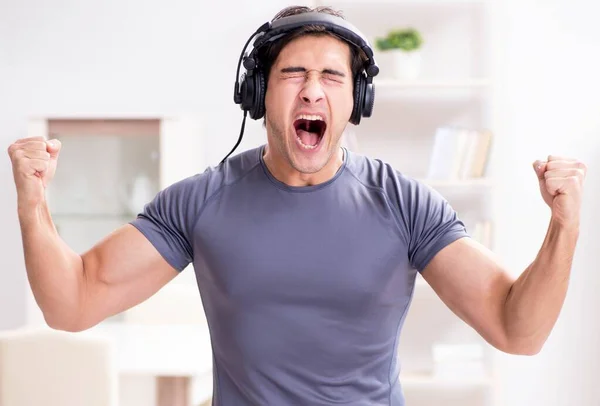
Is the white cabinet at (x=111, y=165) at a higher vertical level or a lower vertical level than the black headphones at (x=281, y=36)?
lower

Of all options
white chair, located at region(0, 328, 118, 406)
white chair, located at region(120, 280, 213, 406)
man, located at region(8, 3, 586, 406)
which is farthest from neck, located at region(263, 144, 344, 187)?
white chair, located at region(120, 280, 213, 406)

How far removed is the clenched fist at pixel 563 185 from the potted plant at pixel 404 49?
251cm

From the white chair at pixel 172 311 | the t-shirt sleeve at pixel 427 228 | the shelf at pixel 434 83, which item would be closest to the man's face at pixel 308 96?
the t-shirt sleeve at pixel 427 228

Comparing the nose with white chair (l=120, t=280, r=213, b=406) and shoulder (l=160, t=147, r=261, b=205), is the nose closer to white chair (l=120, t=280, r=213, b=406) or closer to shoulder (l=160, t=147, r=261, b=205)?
shoulder (l=160, t=147, r=261, b=205)

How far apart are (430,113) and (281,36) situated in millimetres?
2614

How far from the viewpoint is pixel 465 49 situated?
4109 millimetres

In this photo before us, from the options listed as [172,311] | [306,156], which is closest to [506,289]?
[306,156]

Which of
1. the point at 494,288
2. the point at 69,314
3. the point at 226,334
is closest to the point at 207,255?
the point at 226,334

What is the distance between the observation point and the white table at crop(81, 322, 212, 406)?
2820 mm

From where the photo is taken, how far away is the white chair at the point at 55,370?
258 cm

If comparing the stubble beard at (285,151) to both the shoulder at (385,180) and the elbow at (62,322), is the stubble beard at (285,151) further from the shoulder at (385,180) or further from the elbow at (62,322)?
the elbow at (62,322)

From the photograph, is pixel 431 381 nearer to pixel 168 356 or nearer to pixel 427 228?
pixel 168 356

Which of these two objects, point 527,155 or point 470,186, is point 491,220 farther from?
point 527,155

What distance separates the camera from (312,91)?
1534 millimetres
